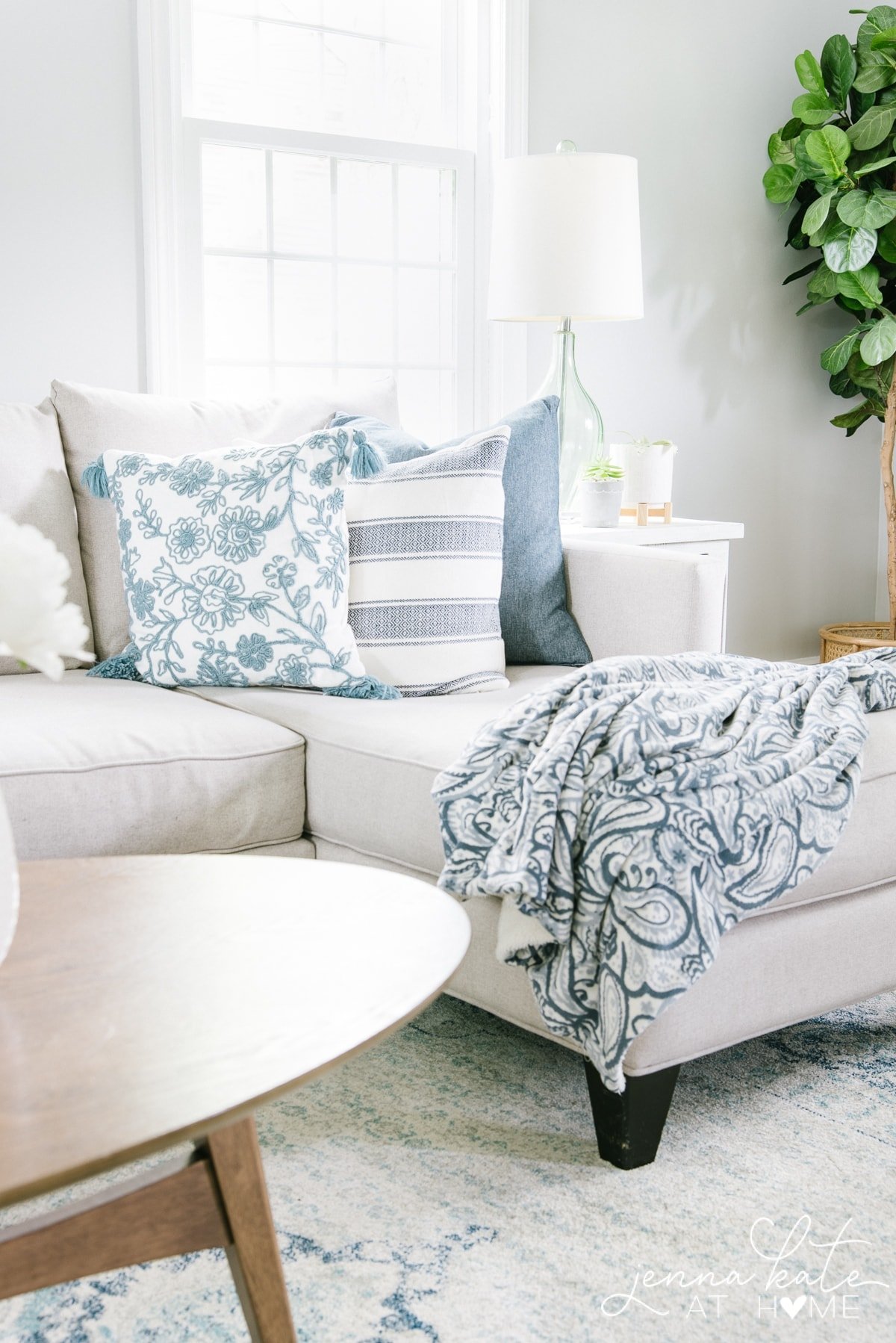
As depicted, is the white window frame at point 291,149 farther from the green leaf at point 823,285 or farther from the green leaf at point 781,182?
the green leaf at point 823,285

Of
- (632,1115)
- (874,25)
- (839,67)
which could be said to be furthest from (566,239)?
(632,1115)

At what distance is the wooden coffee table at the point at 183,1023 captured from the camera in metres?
0.85

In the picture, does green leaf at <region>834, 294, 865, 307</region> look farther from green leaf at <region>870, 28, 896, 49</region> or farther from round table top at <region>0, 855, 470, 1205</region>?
round table top at <region>0, 855, 470, 1205</region>

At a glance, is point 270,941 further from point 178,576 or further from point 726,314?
point 726,314

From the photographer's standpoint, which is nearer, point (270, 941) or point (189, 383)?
point (270, 941)

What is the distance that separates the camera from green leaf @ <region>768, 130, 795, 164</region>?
4.05 meters

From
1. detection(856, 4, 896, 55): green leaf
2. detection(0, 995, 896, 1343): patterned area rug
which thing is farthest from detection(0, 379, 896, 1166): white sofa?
detection(856, 4, 896, 55): green leaf

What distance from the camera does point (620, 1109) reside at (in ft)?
5.25

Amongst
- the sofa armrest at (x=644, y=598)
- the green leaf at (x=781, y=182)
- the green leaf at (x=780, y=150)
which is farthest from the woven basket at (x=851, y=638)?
the sofa armrest at (x=644, y=598)

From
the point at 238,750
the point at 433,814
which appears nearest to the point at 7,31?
the point at 238,750

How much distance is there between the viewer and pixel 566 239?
2.98m

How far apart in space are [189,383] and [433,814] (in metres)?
1.74

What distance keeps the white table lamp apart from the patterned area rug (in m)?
1.74

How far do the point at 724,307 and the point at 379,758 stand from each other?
2766mm
